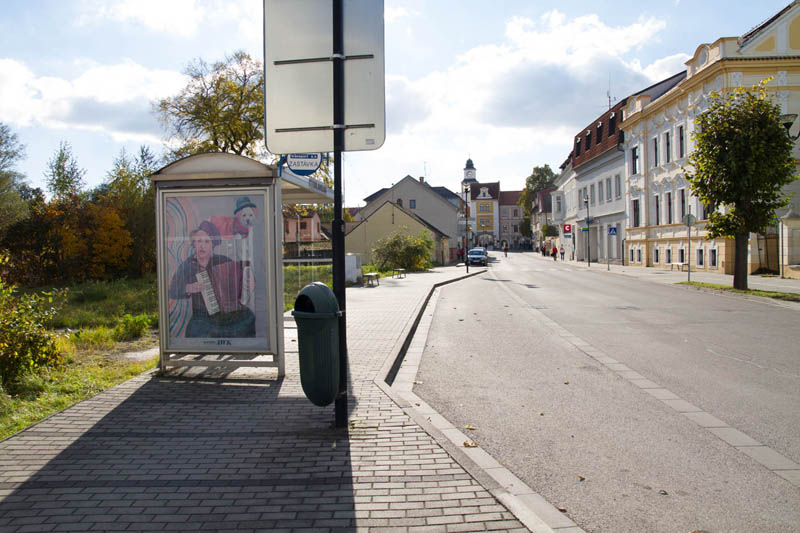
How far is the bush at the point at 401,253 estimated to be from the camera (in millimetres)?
41562

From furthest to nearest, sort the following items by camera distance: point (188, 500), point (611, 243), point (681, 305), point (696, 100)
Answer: point (611, 243) < point (696, 100) < point (681, 305) < point (188, 500)

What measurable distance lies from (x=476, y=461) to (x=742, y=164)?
18.1 m

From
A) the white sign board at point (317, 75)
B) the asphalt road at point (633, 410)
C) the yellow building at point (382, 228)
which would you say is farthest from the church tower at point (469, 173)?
the white sign board at point (317, 75)

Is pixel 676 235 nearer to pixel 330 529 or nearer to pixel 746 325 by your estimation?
pixel 746 325

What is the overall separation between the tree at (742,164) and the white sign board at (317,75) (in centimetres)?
1717

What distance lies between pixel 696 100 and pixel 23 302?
1326 inches

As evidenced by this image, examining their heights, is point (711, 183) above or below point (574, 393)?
above

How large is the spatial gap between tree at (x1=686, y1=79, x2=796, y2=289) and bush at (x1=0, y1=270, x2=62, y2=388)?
1914 centimetres

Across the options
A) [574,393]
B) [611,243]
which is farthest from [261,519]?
[611,243]

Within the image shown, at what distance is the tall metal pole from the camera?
4.81 meters

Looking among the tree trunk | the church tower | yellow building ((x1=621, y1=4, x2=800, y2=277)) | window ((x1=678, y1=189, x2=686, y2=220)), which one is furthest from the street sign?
the church tower

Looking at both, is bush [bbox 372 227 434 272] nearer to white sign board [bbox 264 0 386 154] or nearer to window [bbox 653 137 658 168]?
window [bbox 653 137 658 168]

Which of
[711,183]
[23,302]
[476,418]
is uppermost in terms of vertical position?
[711,183]

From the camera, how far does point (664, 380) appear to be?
6969mm
